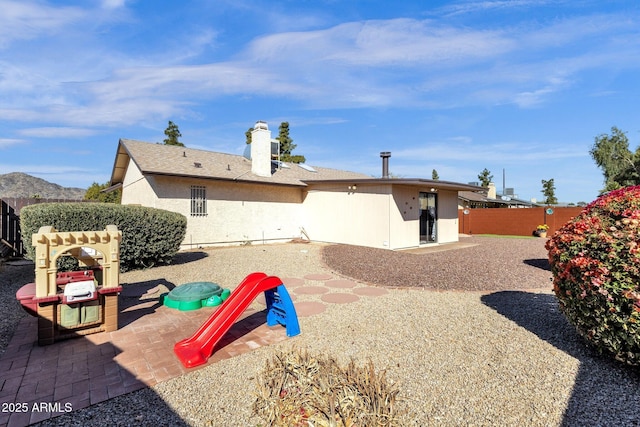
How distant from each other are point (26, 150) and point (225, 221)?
16841 mm

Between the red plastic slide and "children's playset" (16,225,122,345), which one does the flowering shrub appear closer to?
the red plastic slide

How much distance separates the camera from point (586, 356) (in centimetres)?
338

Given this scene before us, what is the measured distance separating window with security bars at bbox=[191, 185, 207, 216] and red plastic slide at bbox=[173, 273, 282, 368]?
994 centimetres

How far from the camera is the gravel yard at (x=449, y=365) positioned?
8.05ft

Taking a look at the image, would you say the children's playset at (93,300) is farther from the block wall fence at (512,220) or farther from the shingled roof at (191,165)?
the block wall fence at (512,220)

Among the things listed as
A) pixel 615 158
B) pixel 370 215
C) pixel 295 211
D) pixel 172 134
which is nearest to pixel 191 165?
pixel 295 211

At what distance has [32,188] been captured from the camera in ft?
117

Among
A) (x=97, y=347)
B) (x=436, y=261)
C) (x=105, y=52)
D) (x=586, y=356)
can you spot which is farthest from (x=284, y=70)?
(x=586, y=356)

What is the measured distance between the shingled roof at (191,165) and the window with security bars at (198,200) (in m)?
0.69

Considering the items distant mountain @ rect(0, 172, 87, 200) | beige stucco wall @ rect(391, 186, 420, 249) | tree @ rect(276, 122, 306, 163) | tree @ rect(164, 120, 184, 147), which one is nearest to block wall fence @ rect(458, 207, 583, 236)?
beige stucco wall @ rect(391, 186, 420, 249)

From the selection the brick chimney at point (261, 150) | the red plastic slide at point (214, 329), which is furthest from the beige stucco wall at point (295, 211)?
the red plastic slide at point (214, 329)

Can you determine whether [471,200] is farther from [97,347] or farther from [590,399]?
[97,347]

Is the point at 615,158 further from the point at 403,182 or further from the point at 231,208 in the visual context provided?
the point at 231,208

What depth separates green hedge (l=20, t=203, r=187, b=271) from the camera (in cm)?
719
